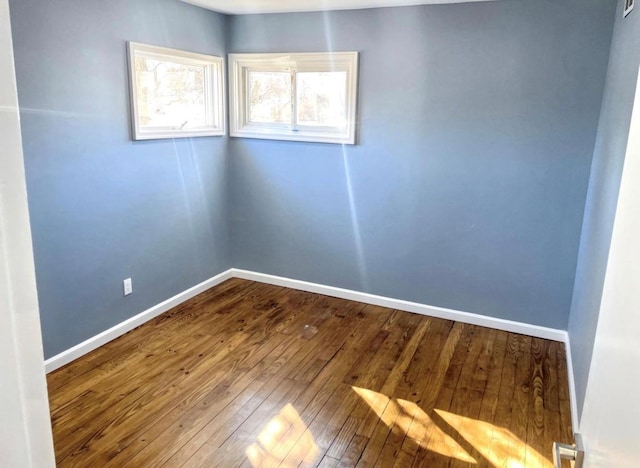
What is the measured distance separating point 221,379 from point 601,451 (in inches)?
95.2

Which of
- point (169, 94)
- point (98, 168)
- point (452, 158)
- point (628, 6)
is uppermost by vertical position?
point (628, 6)

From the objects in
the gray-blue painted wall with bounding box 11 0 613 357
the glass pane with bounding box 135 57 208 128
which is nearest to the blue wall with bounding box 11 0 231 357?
the gray-blue painted wall with bounding box 11 0 613 357

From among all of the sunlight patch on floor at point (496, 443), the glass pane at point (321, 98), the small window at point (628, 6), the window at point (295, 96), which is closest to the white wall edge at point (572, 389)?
the sunlight patch on floor at point (496, 443)

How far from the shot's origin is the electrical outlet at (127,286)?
3.32 m

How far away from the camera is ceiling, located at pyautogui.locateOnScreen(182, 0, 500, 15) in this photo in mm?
3287

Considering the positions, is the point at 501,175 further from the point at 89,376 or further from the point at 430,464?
the point at 89,376

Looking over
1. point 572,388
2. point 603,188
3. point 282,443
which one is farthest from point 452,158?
point 282,443

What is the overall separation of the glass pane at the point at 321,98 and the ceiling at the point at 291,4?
0.48 meters

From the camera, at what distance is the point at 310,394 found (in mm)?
2693

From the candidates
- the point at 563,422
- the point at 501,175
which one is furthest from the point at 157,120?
the point at 563,422

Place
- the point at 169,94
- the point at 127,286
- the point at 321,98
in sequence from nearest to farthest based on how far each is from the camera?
the point at 127,286 < the point at 169,94 < the point at 321,98

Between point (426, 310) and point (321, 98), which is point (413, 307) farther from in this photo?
point (321, 98)

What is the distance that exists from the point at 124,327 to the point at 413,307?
217 centimetres

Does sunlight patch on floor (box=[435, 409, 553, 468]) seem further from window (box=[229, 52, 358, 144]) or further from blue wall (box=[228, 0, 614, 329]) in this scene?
window (box=[229, 52, 358, 144])
